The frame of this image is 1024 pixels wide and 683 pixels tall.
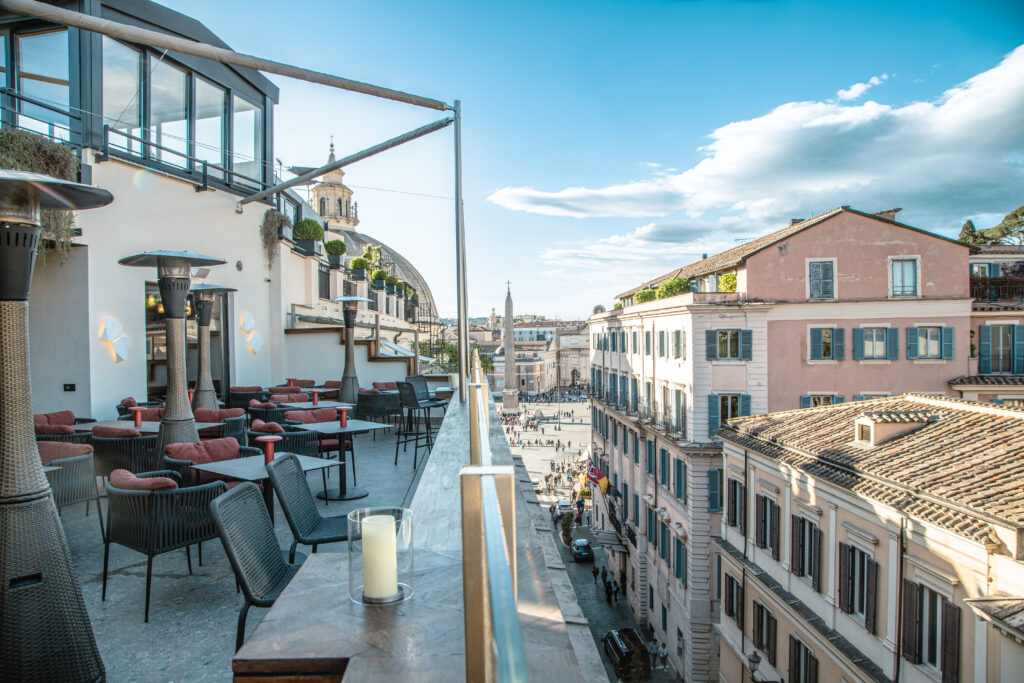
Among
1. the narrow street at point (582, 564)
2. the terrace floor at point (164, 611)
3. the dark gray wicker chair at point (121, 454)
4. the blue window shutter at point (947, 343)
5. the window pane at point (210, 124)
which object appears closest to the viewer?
the terrace floor at point (164, 611)

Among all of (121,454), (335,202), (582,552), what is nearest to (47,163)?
(121,454)

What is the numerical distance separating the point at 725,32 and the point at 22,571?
91.5ft

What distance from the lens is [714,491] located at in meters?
20.0

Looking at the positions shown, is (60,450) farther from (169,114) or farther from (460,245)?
(169,114)

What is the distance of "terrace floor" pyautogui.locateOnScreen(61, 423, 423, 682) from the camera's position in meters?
2.92

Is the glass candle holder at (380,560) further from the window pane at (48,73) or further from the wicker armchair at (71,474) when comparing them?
→ the window pane at (48,73)

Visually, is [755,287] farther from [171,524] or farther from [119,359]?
[171,524]

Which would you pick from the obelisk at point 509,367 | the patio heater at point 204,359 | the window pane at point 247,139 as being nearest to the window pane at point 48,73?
the patio heater at point 204,359

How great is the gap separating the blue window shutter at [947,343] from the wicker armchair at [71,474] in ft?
80.6

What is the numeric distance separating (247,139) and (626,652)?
19596 millimetres

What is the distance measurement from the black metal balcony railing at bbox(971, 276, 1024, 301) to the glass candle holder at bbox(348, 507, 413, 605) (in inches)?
1083

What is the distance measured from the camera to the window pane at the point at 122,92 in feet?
35.0

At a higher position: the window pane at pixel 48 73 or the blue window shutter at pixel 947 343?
the window pane at pixel 48 73


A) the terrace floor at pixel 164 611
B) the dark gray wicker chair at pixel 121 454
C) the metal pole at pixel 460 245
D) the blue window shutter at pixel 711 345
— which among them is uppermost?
the metal pole at pixel 460 245
